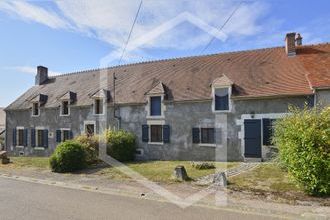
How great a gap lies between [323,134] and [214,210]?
4.09m

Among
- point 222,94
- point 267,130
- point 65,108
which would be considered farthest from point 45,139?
point 267,130

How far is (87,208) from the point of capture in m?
8.69

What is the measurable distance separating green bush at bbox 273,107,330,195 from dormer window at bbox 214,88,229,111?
8.29 metres

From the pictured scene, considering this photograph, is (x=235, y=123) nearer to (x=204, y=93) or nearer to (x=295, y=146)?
(x=204, y=93)

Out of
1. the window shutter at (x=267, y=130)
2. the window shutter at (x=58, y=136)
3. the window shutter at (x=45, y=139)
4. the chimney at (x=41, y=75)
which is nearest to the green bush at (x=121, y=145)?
the window shutter at (x=58, y=136)

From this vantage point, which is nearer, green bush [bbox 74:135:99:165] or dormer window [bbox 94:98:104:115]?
green bush [bbox 74:135:99:165]

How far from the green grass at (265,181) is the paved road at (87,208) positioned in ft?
10.4

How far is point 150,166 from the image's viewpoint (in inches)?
682

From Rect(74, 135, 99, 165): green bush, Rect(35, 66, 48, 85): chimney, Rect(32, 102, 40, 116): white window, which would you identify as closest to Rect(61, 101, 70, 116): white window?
Rect(32, 102, 40, 116): white window

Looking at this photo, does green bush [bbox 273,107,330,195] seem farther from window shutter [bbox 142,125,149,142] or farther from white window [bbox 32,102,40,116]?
white window [bbox 32,102,40,116]

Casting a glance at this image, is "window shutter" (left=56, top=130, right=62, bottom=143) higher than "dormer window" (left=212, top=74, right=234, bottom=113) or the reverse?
the reverse

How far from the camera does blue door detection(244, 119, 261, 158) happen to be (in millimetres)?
17859

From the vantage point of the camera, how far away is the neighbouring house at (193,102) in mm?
17875

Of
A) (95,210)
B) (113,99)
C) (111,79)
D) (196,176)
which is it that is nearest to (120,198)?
(95,210)
